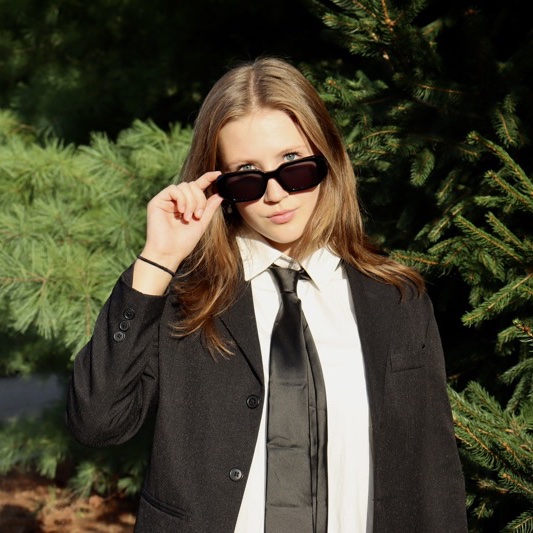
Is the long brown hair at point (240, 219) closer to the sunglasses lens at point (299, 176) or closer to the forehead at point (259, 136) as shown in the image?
the forehead at point (259, 136)

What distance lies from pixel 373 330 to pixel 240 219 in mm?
501

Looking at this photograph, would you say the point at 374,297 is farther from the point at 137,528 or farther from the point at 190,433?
the point at 137,528

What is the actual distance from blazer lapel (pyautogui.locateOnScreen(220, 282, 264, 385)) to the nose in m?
0.26

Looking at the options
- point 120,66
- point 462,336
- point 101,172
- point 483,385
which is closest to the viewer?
point 483,385

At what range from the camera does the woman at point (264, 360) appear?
5.86ft

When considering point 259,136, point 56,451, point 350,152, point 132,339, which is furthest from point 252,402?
point 56,451

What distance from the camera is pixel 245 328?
1.90 m

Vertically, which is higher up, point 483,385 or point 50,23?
point 50,23

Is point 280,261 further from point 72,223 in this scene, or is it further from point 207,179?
point 72,223

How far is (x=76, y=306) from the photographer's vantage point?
2961 mm

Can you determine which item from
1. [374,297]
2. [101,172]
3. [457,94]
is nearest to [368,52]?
[457,94]

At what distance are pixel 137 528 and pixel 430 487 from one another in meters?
0.74

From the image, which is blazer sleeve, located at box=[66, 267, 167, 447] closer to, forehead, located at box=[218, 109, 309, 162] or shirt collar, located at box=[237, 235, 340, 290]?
shirt collar, located at box=[237, 235, 340, 290]

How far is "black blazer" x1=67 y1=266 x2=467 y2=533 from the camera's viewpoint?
Result: 1.77 metres
